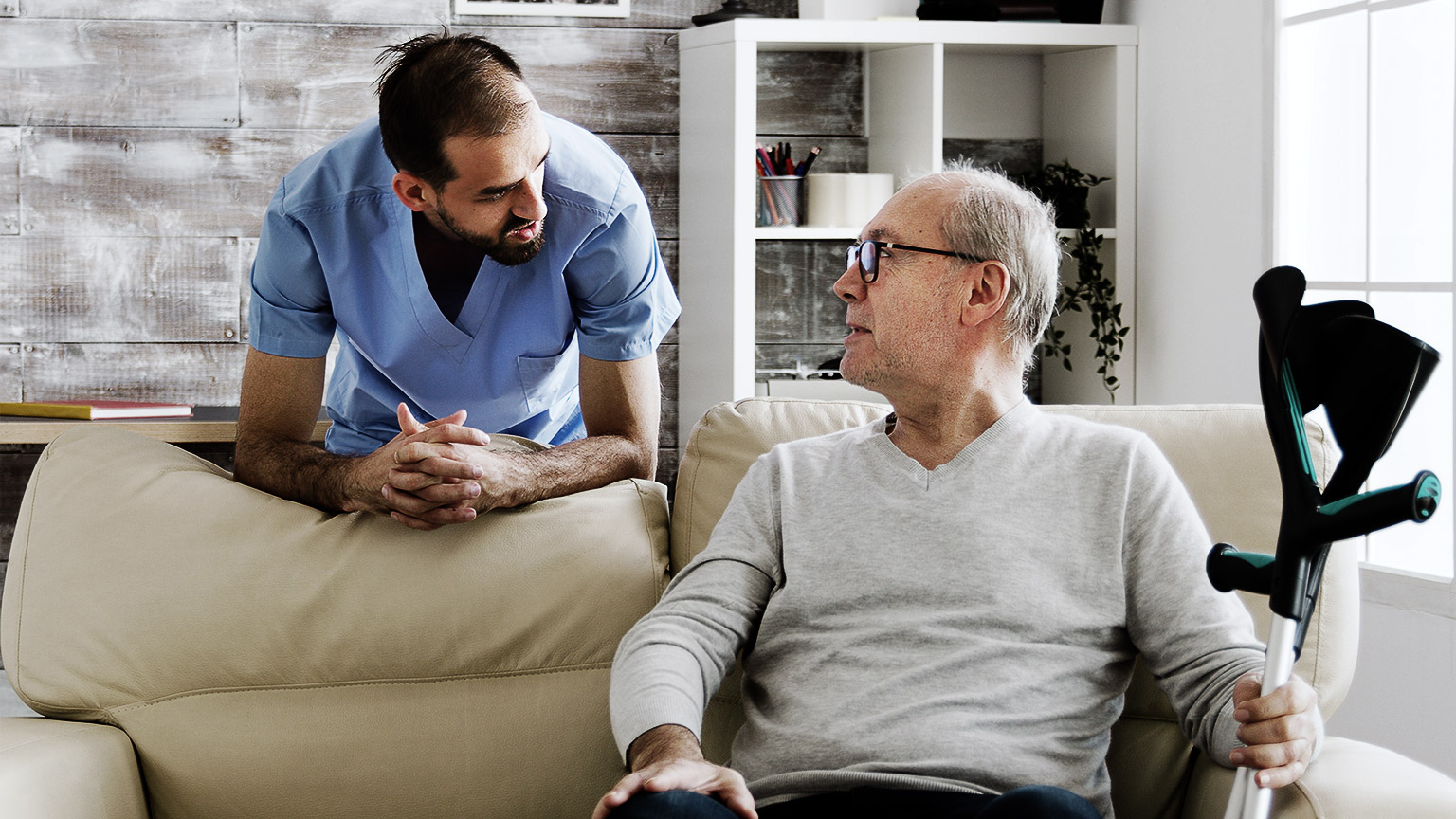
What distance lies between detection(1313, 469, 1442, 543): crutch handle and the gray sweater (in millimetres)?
302

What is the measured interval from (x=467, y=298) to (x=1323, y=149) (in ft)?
5.61

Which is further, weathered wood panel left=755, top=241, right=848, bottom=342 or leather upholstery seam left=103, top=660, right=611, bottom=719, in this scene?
weathered wood panel left=755, top=241, right=848, bottom=342

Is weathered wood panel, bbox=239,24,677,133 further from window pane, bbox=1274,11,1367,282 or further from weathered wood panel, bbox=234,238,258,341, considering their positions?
window pane, bbox=1274,11,1367,282

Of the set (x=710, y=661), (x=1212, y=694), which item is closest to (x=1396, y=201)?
(x=1212, y=694)

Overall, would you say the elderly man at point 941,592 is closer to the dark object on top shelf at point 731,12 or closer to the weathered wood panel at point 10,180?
the dark object on top shelf at point 731,12

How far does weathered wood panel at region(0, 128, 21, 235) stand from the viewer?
10.2 ft

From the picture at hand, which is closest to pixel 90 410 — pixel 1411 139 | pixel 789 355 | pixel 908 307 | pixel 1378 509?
pixel 789 355

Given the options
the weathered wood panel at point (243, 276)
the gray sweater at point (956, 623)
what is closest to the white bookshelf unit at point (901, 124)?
the weathered wood panel at point (243, 276)

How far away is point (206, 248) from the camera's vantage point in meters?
3.21

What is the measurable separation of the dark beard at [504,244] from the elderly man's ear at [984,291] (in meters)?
0.62

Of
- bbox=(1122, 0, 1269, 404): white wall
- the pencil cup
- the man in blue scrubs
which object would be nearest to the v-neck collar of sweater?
the man in blue scrubs

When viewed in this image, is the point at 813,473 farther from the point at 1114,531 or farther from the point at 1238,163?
the point at 1238,163

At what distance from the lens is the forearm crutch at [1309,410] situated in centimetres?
104

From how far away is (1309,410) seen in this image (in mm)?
1119
